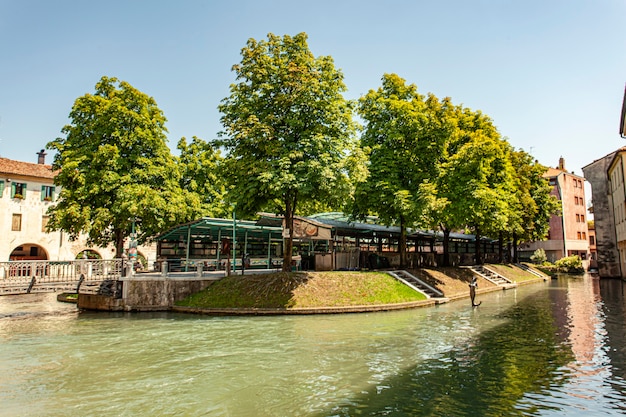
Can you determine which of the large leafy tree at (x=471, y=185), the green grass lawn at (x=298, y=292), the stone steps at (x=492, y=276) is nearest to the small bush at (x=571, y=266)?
the stone steps at (x=492, y=276)

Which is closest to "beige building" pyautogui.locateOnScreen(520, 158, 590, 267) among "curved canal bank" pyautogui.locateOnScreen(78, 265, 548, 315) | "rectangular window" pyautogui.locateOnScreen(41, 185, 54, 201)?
"curved canal bank" pyautogui.locateOnScreen(78, 265, 548, 315)

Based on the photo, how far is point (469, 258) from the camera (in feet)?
149

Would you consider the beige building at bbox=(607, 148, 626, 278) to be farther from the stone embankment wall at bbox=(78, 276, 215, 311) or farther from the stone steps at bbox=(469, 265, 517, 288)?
the stone embankment wall at bbox=(78, 276, 215, 311)

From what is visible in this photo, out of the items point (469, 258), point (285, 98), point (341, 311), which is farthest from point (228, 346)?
point (469, 258)

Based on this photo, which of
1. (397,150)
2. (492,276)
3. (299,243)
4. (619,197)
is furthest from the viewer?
(492,276)

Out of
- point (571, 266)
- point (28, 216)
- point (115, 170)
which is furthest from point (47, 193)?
point (571, 266)

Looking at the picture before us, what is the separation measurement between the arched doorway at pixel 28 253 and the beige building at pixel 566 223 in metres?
67.5

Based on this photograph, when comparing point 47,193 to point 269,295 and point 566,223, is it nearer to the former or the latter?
point 269,295

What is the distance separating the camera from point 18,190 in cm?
4112

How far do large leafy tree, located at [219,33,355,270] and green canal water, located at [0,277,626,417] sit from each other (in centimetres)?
685

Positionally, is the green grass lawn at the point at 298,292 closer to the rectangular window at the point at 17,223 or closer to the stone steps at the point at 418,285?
the stone steps at the point at 418,285

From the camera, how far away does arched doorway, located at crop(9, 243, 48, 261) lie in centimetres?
4128

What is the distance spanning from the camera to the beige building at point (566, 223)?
2874 inches

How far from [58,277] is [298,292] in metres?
14.3
